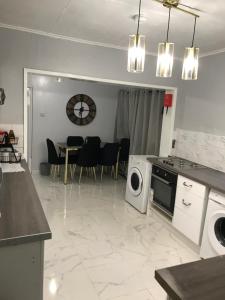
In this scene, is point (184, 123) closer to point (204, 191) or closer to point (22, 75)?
point (204, 191)

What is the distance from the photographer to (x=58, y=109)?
215 inches

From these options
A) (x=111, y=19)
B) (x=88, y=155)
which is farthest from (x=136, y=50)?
(x=88, y=155)

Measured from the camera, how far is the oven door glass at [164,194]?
2.99 meters

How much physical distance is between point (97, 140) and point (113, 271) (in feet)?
12.0

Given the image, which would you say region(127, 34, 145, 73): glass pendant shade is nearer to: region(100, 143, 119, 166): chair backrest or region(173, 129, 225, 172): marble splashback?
region(173, 129, 225, 172): marble splashback

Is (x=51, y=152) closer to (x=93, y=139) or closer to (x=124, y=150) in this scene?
(x=93, y=139)

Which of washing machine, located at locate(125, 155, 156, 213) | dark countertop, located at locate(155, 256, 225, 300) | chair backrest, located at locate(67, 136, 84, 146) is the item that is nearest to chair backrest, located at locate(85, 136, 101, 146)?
chair backrest, located at locate(67, 136, 84, 146)

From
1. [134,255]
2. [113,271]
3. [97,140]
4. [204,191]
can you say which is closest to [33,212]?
[113,271]

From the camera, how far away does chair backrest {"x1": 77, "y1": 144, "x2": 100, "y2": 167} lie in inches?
186

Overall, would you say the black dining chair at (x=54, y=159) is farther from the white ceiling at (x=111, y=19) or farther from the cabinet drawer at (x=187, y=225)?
the cabinet drawer at (x=187, y=225)

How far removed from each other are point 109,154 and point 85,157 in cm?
54

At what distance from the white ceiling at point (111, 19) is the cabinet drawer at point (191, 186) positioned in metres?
1.57

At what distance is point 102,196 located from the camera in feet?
13.8

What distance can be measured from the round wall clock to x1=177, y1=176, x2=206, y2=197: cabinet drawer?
11.4 feet
